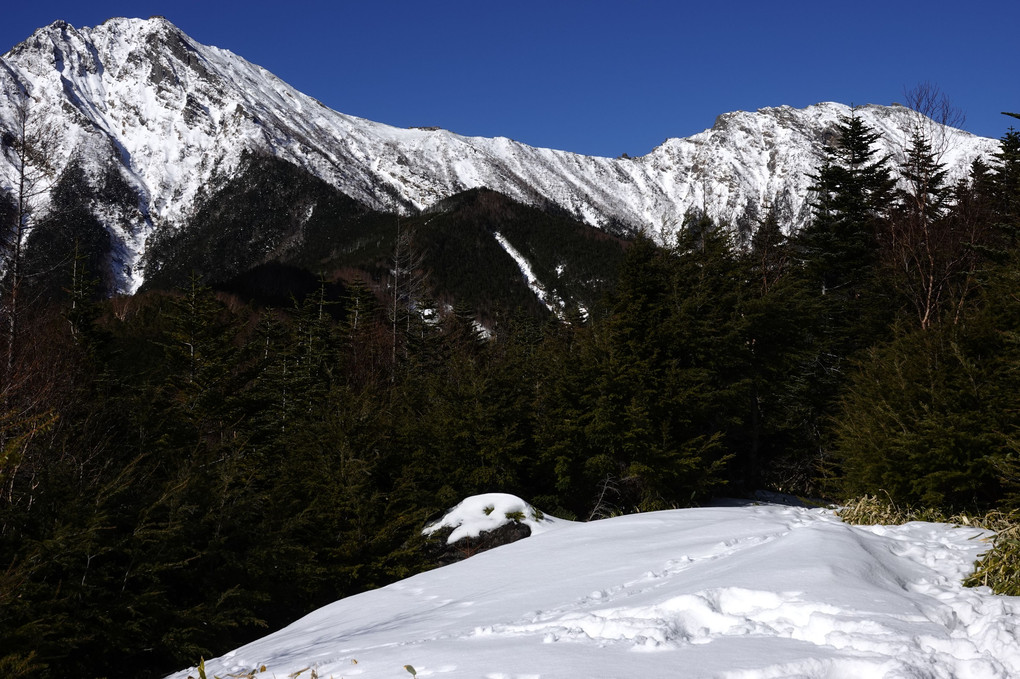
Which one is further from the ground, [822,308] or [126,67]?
[126,67]

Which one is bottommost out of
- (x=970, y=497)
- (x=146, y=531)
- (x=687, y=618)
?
(x=970, y=497)

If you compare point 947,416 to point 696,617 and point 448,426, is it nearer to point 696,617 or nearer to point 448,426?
point 696,617

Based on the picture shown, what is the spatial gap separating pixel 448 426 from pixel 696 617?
40.9 feet

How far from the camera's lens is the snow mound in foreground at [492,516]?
1185cm

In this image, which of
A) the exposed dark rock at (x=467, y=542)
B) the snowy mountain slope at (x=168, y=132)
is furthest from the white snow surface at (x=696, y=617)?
the snowy mountain slope at (x=168, y=132)

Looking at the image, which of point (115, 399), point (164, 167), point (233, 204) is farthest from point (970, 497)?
point (164, 167)

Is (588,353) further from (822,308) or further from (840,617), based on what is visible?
(840,617)

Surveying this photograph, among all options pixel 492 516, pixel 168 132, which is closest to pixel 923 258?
pixel 492 516

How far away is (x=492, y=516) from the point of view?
12.1 metres

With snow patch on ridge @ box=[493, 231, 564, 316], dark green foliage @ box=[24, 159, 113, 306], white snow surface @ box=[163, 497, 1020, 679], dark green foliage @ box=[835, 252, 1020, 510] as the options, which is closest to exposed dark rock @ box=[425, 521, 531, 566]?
white snow surface @ box=[163, 497, 1020, 679]

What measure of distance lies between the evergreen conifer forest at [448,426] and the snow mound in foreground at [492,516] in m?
1.08

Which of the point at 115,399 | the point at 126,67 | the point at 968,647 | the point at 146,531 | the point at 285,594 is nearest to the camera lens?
the point at 968,647

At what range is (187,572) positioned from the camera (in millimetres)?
9992

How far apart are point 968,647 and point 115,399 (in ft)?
53.7
